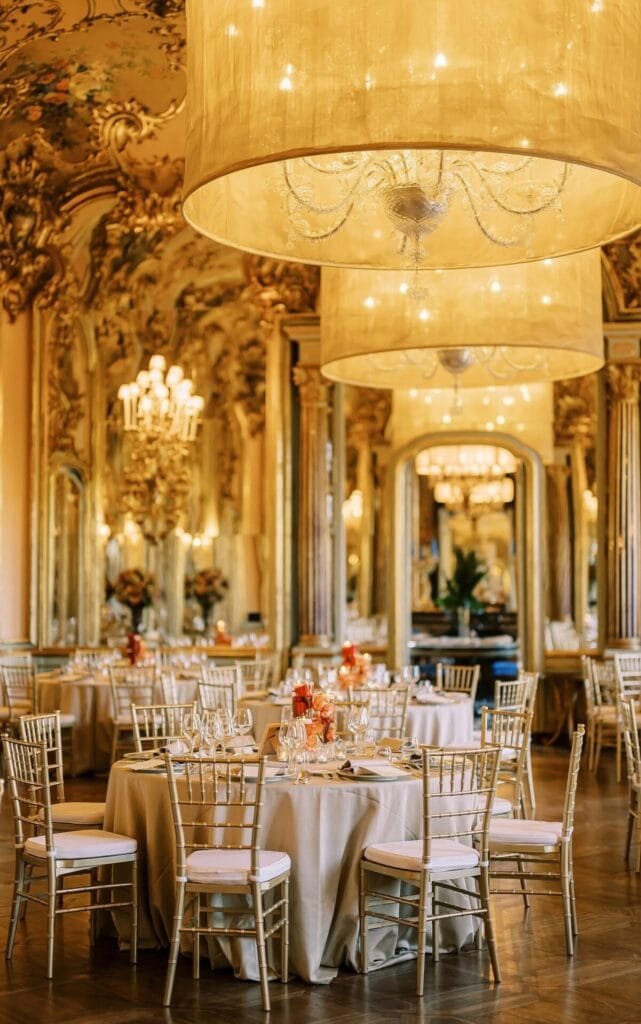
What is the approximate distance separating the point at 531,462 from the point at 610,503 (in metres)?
0.96

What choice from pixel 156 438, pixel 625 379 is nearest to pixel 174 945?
pixel 156 438

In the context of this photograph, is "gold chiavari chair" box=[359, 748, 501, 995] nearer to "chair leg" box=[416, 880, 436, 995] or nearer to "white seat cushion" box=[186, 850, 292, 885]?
"chair leg" box=[416, 880, 436, 995]

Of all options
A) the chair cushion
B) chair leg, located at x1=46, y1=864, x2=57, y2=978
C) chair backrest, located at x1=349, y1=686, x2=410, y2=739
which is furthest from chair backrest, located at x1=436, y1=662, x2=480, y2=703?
chair leg, located at x1=46, y1=864, x2=57, y2=978

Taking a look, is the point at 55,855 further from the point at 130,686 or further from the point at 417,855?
the point at 130,686

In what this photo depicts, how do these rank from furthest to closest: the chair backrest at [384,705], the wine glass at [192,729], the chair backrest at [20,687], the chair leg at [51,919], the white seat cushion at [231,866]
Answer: the chair backrest at [20,687]
the chair backrest at [384,705]
the wine glass at [192,729]
the chair leg at [51,919]
the white seat cushion at [231,866]

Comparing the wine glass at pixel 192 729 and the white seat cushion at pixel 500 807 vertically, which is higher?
the wine glass at pixel 192 729

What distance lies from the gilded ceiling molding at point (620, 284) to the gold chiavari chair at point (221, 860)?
901 centimetres

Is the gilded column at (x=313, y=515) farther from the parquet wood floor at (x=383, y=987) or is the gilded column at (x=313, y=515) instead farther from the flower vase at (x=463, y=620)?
the parquet wood floor at (x=383, y=987)

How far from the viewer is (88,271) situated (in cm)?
1542

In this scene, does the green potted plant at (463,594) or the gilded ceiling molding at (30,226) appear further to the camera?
the green potted plant at (463,594)

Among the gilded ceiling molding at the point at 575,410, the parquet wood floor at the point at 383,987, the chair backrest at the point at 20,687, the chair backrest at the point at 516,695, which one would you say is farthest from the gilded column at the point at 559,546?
the parquet wood floor at the point at 383,987

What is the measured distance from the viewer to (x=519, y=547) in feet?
47.1

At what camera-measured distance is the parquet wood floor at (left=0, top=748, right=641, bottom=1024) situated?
16.8 feet

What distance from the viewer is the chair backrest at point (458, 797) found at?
5.57 meters
